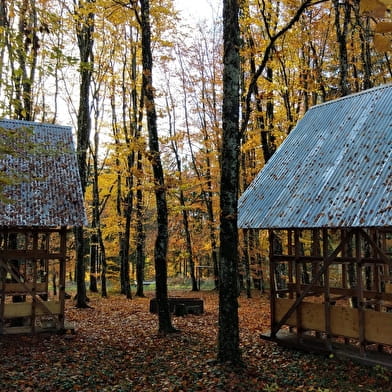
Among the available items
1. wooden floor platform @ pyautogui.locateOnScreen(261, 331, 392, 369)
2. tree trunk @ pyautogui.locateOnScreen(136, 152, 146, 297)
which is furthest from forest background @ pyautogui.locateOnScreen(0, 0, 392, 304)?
wooden floor platform @ pyautogui.locateOnScreen(261, 331, 392, 369)

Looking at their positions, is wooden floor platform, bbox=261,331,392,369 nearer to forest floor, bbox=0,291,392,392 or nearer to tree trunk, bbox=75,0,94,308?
forest floor, bbox=0,291,392,392

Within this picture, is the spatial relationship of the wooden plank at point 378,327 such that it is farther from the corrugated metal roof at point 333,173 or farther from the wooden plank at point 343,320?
the corrugated metal roof at point 333,173

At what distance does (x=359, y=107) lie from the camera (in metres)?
10.1

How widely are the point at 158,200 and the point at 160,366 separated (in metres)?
4.36

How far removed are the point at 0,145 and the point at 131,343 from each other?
667cm

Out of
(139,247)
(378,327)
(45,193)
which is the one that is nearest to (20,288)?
(45,193)

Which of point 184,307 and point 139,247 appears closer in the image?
point 184,307

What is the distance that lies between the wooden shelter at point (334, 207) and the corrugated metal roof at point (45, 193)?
4.51 metres

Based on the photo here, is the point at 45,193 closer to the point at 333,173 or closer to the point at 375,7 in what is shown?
the point at 333,173

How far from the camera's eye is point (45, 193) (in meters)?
10.7

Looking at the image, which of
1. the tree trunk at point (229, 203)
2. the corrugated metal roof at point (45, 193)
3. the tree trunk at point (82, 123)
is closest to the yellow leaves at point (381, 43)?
the tree trunk at point (229, 203)

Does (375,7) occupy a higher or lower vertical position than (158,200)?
lower

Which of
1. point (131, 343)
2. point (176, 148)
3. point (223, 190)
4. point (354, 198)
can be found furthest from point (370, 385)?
point (176, 148)

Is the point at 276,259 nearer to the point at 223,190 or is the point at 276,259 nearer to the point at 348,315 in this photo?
the point at 348,315
